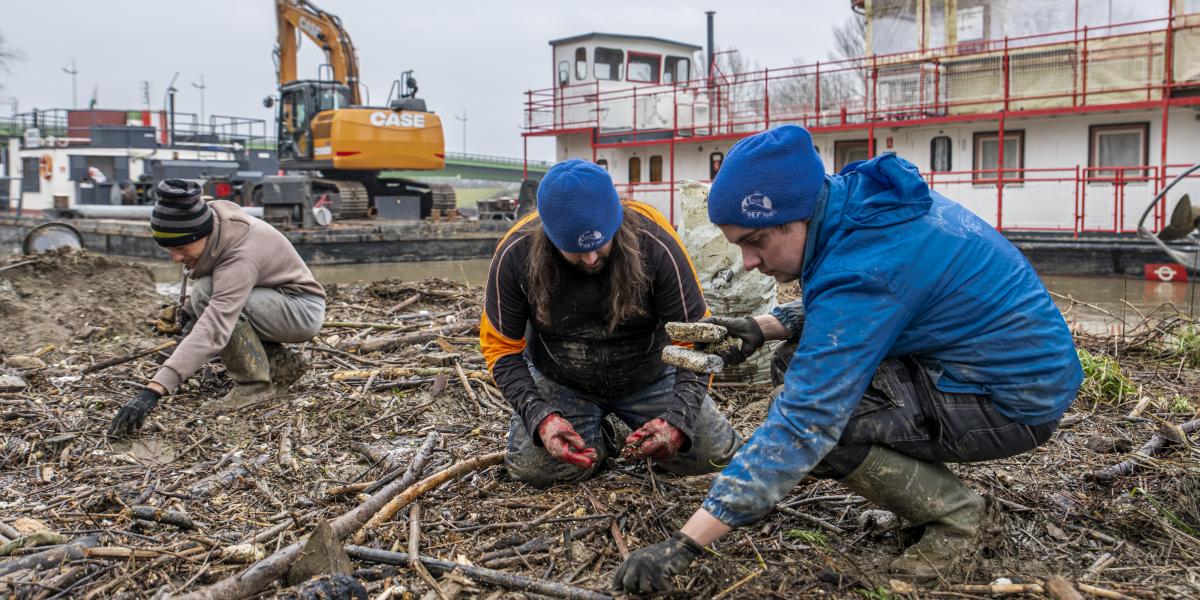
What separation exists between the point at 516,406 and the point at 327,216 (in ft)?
51.6

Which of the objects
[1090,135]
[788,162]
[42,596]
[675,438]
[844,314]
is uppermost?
[1090,135]

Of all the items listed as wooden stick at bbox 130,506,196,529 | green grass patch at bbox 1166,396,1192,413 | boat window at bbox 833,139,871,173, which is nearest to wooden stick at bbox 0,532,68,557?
wooden stick at bbox 130,506,196,529

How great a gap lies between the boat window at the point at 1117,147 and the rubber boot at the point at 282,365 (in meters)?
13.9

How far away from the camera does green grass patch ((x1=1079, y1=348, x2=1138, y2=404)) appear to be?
4.79m

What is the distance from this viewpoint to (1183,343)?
5840 millimetres

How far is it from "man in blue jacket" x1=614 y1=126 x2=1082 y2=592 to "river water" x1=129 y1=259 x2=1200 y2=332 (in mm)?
4671

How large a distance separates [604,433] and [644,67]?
20836 mm

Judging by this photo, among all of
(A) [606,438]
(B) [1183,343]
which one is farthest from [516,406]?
(B) [1183,343]

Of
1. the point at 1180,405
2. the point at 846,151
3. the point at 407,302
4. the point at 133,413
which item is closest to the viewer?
the point at 133,413

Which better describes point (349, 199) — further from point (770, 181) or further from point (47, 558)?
point (770, 181)

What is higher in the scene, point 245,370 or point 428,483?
point 245,370

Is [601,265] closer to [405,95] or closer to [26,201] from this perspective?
[405,95]

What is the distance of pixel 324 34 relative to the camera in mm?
20906

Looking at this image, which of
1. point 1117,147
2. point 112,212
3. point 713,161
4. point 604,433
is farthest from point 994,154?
point 112,212
